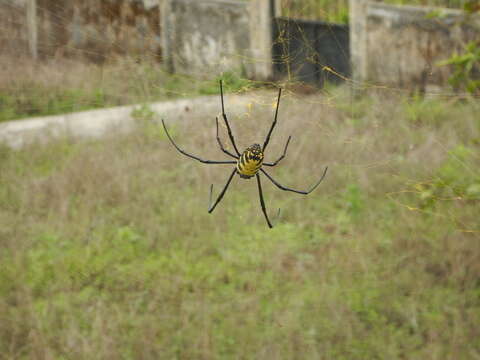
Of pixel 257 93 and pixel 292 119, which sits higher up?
pixel 257 93

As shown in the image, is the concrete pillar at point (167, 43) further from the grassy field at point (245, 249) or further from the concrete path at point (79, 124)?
the concrete path at point (79, 124)

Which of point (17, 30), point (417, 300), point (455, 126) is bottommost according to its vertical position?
point (417, 300)

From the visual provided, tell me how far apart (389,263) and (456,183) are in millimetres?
844

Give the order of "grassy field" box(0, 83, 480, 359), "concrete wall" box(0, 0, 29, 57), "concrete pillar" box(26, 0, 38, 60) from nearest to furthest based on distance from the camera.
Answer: "concrete pillar" box(26, 0, 38, 60) → "concrete wall" box(0, 0, 29, 57) → "grassy field" box(0, 83, 480, 359)

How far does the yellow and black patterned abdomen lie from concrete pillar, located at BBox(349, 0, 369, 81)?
585cm

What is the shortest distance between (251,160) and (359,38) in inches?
248

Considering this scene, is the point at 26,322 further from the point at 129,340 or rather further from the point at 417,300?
the point at 417,300

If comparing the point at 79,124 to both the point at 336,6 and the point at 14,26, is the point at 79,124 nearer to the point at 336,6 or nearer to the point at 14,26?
the point at 14,26

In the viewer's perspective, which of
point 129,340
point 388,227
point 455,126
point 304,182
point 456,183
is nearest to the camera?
point 129,340

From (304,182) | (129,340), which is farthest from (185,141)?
(129,340)

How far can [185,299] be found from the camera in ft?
9.71

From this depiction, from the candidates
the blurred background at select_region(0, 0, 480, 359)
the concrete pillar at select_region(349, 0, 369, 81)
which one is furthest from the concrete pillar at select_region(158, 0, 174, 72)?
the concrete pillar at select_region(349, 0, 369, 81)

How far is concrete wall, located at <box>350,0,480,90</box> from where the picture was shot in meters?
6.55

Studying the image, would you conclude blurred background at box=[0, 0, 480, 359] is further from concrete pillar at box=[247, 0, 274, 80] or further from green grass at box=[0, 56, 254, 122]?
concrete pillar at box=[247, 0, 274, 80]
